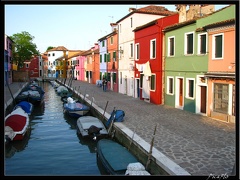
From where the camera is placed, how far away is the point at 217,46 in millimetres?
14312

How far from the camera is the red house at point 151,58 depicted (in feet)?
65.3

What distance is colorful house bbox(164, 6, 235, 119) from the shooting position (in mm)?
15312

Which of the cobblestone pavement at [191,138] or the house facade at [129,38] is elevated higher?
the house facade at [129,38]

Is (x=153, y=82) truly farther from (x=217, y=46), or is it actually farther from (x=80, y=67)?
A: (x=80, y=67)

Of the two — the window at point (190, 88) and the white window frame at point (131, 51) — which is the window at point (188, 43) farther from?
the white window frame at point (131, 51)

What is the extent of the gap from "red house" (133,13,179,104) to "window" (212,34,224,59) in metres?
5.75

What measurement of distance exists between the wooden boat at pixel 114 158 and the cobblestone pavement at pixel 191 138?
48.1 inches

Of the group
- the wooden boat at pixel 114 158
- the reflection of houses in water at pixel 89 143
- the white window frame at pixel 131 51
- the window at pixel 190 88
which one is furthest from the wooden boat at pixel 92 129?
the white window frame at pixel 131 51

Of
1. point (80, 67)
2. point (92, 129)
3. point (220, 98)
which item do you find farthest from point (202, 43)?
point (80, 67)

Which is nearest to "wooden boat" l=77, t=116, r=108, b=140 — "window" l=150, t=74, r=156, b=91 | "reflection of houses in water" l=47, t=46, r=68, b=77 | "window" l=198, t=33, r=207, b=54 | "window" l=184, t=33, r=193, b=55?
"window" l=198, t=33, r=207, b=54

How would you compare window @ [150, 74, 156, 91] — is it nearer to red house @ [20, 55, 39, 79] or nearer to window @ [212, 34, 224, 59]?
window @ [212, 34, 224, 59]

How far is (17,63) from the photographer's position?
57.8 meters
